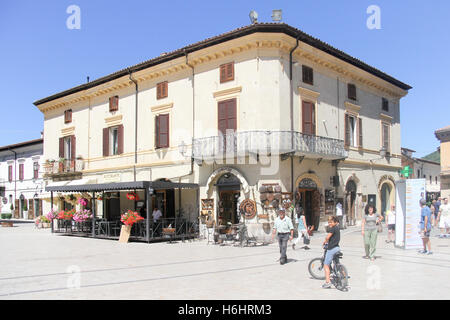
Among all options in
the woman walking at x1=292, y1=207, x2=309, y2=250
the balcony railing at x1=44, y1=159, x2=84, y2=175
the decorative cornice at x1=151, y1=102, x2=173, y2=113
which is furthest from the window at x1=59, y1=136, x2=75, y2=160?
the woman walking at x1=292, y1=207, x2=309, y2=250

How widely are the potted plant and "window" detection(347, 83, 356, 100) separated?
39.6ft

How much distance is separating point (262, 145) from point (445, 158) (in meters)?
29.6

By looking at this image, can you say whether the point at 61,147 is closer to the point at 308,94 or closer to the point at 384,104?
the point at 308,94

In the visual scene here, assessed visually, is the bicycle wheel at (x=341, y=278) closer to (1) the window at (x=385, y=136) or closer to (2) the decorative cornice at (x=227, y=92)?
(2) the decorative cornice at (x=227, y=92)

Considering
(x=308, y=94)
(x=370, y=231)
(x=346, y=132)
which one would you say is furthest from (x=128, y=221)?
(x=346, y=132)

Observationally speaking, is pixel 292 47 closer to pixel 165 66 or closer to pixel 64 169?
pixel 165 66

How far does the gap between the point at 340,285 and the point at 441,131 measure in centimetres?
3754

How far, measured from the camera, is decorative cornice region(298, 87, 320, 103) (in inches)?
746

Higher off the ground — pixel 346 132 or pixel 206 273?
pixel 346 132

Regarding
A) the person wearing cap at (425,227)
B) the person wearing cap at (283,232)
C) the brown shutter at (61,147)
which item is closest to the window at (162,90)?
the brown shutter at (61,147)

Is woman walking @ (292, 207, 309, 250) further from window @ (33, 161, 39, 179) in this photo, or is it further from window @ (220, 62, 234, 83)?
window @ (33, 161, 39, 179)

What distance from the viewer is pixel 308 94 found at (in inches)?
760
